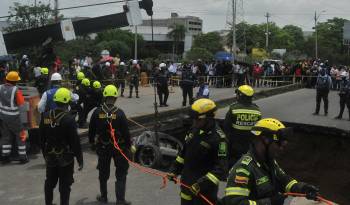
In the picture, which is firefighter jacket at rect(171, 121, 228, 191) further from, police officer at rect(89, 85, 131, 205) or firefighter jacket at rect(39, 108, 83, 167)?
police officer at rect(89, 85, 131, 205)

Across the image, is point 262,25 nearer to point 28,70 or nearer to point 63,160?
point 28,70

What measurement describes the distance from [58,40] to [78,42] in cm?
3249

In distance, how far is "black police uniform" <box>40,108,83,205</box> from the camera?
6922mm

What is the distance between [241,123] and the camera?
848 cm

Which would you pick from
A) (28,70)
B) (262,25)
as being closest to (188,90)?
(28,70)

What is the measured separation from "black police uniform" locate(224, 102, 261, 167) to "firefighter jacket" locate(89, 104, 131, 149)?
185 cm

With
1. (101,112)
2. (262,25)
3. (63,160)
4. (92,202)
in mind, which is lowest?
(92,202)

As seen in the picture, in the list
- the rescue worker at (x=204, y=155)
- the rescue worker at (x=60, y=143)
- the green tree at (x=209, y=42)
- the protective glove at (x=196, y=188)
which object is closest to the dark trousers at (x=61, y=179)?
the rescue worker at (x=60, y=143)

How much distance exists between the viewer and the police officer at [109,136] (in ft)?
25.3

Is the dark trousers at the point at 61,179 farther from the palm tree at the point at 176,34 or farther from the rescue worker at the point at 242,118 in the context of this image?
the palm tree at the point at 176,34

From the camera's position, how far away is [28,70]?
2228cm

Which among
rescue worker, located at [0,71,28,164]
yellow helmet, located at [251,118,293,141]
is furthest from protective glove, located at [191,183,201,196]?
rescue worker, located at [0,71,28,164]

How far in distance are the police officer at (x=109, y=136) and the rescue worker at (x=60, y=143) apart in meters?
0.78

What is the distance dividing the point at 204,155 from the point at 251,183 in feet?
5.45
